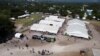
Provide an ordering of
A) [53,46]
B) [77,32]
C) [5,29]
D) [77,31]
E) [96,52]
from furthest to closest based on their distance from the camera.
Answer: [77,31], [77,32], [5,29], [53,46], [96,52]

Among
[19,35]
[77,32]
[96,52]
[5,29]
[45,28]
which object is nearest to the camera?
[96,52]

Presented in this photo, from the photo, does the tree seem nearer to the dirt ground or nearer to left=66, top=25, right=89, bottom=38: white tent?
the dirt ground

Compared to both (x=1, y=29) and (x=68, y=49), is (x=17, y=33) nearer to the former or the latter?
(x=1, y=29)

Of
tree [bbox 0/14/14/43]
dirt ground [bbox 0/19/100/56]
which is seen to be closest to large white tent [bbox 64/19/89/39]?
dirt ground [bbox 0/19/100/56]

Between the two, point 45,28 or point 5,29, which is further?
point 45,28

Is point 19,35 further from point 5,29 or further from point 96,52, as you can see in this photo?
point 96,52

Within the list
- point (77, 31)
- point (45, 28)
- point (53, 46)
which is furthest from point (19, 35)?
point (77, 31)

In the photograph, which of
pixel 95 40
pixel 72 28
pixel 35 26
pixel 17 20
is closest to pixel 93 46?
Answer: pixel 95 40

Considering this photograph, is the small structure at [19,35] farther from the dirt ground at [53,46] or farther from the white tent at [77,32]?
the white tent at [77,32]

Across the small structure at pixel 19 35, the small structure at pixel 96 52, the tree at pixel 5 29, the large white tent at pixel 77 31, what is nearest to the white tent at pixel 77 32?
the large white tent at pixel 77 31

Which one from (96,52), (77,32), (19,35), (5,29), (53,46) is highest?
(5,29)
